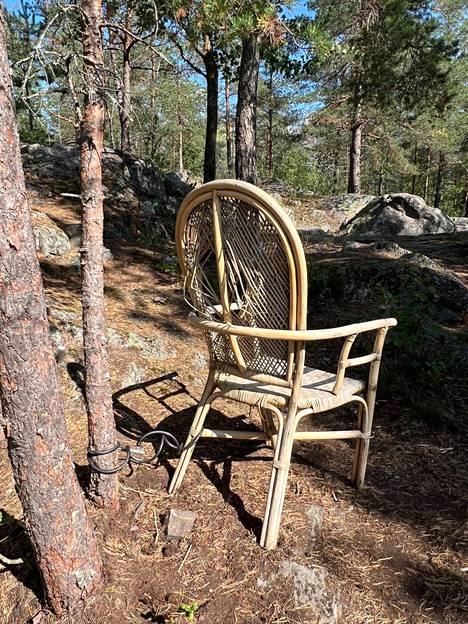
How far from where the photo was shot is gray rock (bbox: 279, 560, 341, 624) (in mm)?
1552

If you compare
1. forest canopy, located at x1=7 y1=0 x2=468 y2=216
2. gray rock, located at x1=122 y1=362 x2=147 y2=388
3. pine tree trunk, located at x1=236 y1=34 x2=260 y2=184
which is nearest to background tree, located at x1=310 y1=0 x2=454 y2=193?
forest canopy, located at x1=7 y1=0 x2=468 y2=216

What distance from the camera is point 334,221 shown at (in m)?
13.0

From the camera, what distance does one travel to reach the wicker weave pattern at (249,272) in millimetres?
1700

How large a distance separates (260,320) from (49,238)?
159 inches

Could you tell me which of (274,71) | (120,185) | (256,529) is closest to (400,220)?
(274,71)

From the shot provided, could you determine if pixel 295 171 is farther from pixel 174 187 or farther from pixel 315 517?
pixel 315 517

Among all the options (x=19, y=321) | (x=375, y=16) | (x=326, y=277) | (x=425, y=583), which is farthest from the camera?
(x=375, y=16)

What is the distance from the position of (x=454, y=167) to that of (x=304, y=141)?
40.9 feet

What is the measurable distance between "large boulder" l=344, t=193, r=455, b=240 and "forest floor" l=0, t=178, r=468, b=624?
8114 mm

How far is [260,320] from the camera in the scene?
184cm

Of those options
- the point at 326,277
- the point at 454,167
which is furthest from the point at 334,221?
the point at 454,167

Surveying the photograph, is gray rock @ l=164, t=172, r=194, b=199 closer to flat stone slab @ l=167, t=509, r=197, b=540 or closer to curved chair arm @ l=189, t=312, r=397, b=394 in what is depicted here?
curved chair arm @ l=189, t=312, r=397, b=394

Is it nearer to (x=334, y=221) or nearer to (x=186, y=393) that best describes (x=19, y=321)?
(x=186, y=393)

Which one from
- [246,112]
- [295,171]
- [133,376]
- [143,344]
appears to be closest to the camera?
[133,376]
